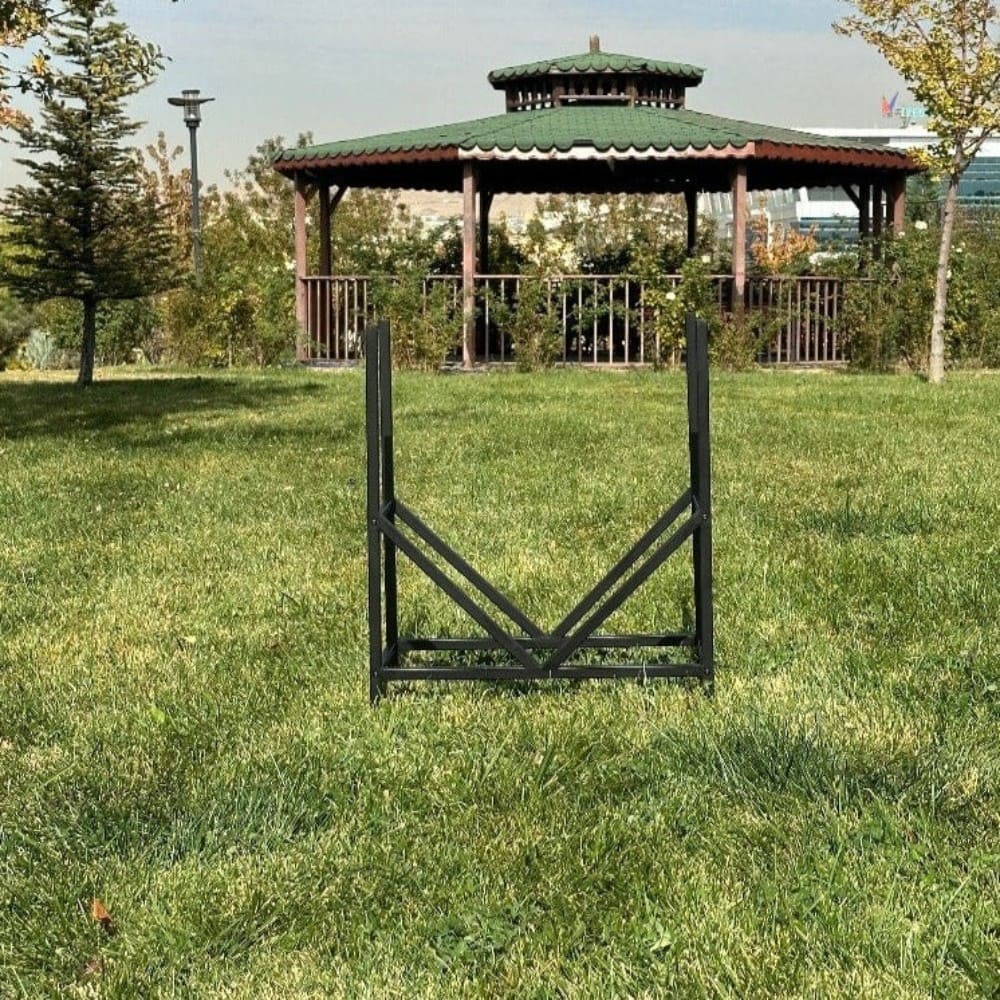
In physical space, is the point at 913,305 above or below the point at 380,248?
below

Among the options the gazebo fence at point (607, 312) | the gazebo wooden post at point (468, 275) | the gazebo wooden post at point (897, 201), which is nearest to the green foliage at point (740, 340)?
the gazebo fence at point (607, 312)

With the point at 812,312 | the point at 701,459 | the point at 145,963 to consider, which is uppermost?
the point at 812,312

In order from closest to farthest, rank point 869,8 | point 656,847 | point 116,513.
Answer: point 656,847
point 116,513
point 869,8

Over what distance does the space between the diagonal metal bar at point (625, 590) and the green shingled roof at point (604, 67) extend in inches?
679

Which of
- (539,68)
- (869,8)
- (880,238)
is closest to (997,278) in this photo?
(880,238)

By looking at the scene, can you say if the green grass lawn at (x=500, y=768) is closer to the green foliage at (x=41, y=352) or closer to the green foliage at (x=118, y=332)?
the green foliage at (x=118, y=332)

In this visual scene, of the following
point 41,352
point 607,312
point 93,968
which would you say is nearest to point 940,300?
point 607,312

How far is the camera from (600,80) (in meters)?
19.6

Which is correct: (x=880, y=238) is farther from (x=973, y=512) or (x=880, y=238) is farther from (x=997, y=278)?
(x=973, y=512)

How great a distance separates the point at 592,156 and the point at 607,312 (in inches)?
77.1

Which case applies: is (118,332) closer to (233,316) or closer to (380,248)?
(233,316)

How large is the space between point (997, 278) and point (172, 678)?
15243 millimetres

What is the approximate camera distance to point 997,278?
16672 millimetres

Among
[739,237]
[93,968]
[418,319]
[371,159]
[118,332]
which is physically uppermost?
[371,159]
